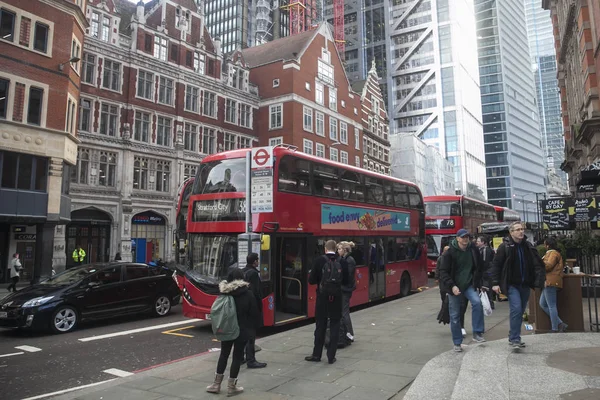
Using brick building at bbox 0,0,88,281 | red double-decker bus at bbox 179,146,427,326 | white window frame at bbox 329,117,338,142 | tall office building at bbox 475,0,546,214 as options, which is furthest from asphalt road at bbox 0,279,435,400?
tall office building at bbox 475,0,546,214

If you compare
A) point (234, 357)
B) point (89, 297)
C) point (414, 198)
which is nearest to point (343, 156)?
point (414, 198)

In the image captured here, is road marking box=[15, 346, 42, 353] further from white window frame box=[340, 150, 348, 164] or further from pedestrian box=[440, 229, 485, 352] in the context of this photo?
white window frame box=[340, 150, 348, 164]

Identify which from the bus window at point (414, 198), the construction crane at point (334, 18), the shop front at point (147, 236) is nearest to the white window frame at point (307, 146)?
the shop front at point (147, 236)

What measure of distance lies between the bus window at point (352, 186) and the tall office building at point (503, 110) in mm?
109330

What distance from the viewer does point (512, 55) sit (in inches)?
4919

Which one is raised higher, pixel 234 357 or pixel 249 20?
pixel 249 20

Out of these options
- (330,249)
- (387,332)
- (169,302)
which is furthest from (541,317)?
(169,302)

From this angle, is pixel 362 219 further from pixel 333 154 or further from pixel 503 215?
pixel 333 154

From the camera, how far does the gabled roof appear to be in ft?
143

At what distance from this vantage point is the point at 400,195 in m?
16.2

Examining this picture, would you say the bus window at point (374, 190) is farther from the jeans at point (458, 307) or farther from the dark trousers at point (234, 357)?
the dark trousers at point (234, 357)

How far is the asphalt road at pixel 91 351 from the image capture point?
6.81 meters

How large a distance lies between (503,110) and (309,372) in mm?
123815

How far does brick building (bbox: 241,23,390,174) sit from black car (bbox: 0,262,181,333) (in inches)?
1106
